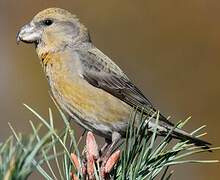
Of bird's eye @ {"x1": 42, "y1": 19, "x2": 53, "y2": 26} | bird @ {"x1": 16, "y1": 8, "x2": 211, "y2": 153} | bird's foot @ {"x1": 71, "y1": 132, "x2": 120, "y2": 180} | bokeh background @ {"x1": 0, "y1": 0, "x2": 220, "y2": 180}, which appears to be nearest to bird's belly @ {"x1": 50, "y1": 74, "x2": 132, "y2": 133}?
bird @ {"x1": 16, "y1": 8, "x2": 211, "y2": 153}

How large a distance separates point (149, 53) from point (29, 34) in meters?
6.28

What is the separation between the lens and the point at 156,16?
11586 millimetres

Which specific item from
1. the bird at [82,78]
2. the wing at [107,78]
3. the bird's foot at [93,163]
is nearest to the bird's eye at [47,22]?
the bird at [82,78]

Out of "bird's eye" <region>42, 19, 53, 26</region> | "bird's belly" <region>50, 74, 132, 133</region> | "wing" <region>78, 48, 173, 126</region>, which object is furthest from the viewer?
"bird's eye" <region>42, 19, 53, 26</region>

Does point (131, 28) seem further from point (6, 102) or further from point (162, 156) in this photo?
point (162, 156)

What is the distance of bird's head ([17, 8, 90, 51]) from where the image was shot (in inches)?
198

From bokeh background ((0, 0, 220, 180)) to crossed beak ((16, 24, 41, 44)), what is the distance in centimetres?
495

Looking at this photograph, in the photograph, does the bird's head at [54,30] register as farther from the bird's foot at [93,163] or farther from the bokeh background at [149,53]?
the bokeh background at [149,53]

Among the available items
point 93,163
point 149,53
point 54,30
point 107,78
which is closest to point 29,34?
point 54,30

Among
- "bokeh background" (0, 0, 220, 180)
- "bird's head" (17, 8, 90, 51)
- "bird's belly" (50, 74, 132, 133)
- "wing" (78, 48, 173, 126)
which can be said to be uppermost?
"bokeh background" (0, 0, 220, 180)

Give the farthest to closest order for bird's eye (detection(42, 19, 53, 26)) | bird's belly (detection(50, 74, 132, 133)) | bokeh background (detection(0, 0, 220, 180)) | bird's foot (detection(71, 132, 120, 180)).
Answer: bokeh background (detection(0, 0, 220, 180))
bird's eye (detection(42, 19, 53, 26))
bird's belly (detection(50, 74, 132, 133))
bird's foot (detection(71, 132, 120, 180))

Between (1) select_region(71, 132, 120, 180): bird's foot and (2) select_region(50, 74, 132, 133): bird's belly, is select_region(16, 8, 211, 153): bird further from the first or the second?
(1) select_region(71, 132, 120, 180): bird's foot

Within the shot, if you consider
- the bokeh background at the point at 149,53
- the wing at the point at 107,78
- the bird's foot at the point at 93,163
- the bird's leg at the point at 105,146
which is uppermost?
the bokeh background at the point at 149,53

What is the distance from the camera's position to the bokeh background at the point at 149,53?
1040cm
